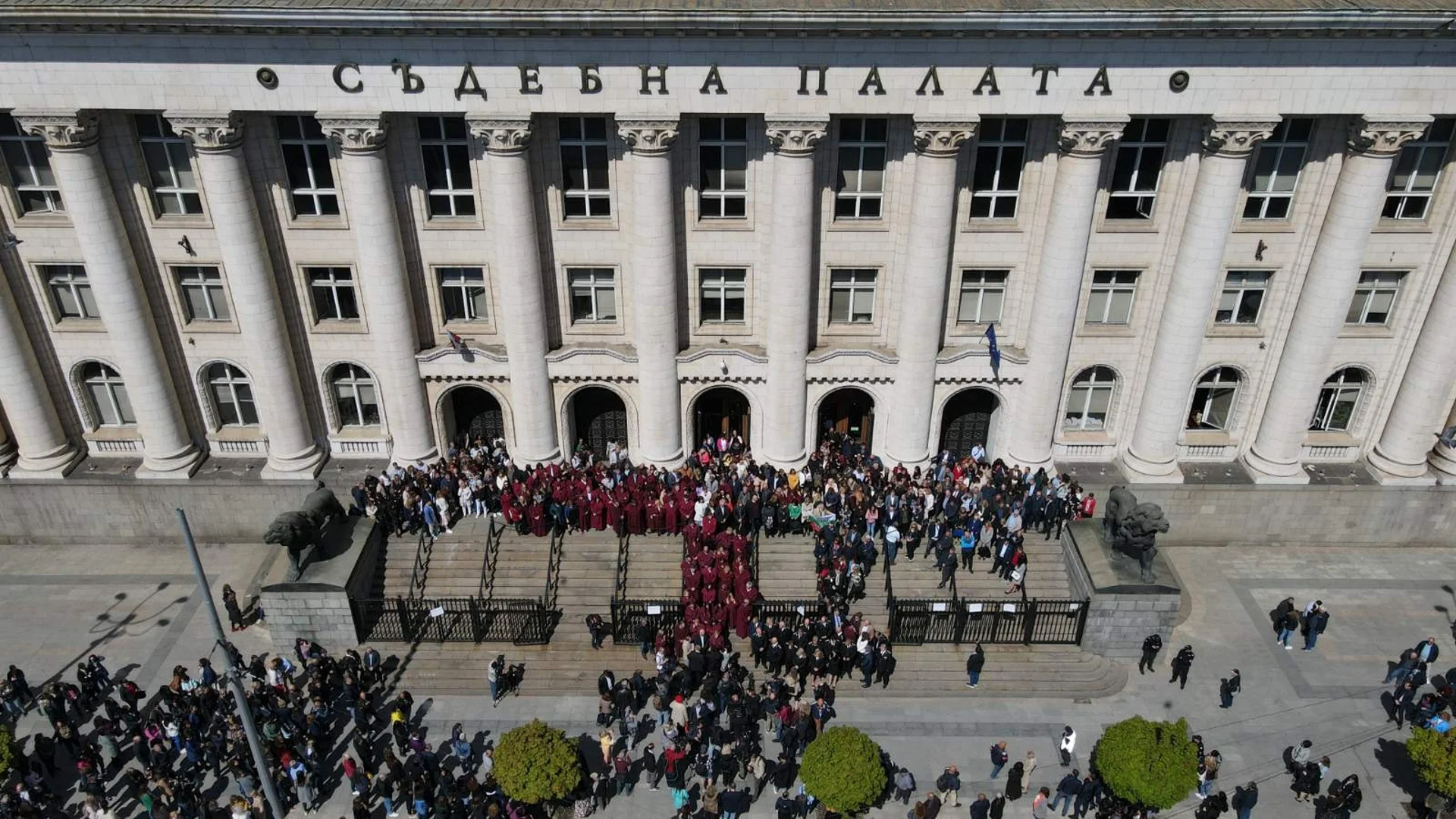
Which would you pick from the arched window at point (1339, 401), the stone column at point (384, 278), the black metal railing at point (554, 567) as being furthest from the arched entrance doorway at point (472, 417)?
the arched window at point (1339, 401)

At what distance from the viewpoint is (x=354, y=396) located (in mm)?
38562

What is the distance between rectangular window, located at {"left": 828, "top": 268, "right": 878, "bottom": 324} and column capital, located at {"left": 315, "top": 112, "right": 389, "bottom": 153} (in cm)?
1473

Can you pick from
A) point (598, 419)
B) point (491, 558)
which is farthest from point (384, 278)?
point (491, 558)

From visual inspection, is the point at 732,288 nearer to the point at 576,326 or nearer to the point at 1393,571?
the point at 576,326

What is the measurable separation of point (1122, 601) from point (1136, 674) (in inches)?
97.1

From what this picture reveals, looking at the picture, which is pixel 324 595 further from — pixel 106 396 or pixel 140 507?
pixel 106 396

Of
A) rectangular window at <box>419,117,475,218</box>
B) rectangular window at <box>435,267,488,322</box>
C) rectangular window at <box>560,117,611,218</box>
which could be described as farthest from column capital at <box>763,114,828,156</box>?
rectangular window at <box>435,267,488,322</box>

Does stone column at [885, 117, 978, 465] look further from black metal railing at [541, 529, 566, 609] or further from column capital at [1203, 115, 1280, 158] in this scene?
black metal railing at [541, 529, 566, 609]

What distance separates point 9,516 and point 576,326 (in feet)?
69.0

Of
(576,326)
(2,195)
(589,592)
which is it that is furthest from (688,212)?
(2,195)

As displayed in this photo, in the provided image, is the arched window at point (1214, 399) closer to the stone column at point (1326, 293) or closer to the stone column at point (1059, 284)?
the stone column at point (1326, 293)

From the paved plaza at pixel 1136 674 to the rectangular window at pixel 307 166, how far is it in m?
11.9

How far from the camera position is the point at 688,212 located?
1384 inches

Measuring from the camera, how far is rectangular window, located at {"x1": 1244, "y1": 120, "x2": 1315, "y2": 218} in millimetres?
34188
